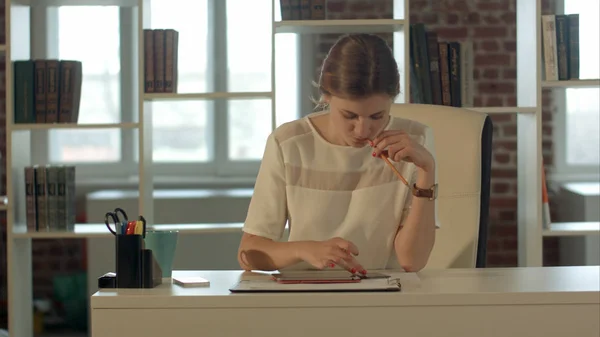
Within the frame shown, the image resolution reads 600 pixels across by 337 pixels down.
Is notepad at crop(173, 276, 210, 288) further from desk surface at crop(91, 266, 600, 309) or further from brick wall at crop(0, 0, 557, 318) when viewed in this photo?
brick wall at crop(0, 0, 557, 318)

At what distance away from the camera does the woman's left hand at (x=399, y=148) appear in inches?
64.9

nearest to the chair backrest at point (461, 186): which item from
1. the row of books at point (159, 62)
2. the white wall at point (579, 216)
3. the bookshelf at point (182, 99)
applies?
the bookshelf at point (182, 99)

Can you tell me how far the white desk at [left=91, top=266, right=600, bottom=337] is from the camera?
1.26 meters

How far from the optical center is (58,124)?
10.4 ft

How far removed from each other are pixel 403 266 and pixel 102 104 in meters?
3.23

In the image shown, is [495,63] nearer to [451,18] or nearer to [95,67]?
[451,18]

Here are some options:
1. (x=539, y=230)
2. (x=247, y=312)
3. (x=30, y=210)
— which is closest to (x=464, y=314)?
(x=247, y=312)

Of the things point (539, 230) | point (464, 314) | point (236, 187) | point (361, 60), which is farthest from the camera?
point (236, 187)

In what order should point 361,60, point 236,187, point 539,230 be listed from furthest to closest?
1. point 236,187
2. point 539,230
3. point 361,60

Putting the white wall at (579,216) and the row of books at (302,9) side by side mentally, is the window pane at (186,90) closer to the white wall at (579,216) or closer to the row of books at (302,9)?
the row of books at (302,9)

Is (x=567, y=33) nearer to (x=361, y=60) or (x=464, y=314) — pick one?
(x=361, y=60)

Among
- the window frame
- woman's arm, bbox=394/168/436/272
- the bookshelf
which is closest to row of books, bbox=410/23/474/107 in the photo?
the bookshelf

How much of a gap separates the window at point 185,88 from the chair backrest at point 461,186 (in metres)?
2.45

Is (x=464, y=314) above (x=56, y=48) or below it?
below
